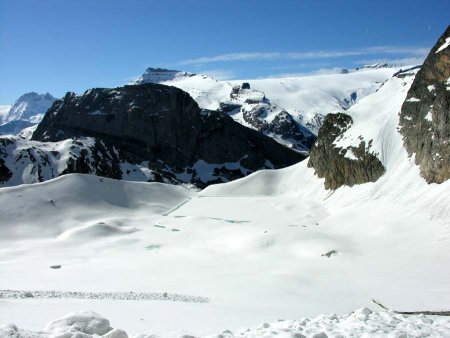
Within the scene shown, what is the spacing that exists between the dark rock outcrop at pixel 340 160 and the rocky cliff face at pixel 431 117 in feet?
19.6

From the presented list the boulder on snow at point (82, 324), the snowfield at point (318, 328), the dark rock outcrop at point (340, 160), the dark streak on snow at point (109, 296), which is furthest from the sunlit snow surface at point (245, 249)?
the dark rock outcrop at point (340, 160)

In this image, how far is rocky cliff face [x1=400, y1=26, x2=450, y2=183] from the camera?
160 feet

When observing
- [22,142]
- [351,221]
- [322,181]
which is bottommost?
[351,221]

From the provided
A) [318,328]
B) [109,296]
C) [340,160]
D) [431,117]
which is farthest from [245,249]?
[340,160]

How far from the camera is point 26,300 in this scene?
1869 centimetres

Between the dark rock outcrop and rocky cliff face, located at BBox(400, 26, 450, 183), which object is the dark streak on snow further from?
the dark rock outcrop

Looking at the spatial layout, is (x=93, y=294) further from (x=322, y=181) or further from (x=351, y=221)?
(x=322, y=181)

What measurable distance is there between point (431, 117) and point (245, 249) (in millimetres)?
28829

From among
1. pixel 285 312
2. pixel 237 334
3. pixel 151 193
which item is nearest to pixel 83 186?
pixel 151 193

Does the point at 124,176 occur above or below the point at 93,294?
above

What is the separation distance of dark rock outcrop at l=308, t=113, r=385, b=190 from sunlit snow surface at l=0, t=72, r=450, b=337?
156 cm

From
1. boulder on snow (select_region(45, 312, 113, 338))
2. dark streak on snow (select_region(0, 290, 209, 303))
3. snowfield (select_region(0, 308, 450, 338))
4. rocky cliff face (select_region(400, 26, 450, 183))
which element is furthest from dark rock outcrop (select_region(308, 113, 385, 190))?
boulder on snow (select_region(45, 312, 113, 338))

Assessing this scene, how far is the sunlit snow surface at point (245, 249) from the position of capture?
1756 centimetres

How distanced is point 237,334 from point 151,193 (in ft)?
243
